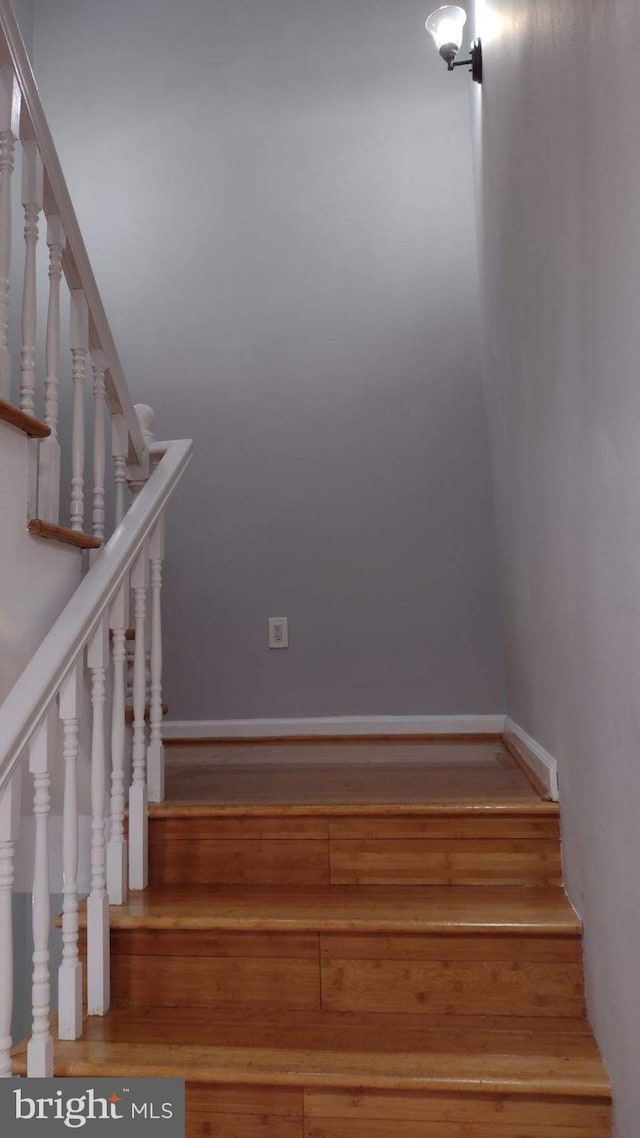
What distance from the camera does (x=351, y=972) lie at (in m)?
1.56

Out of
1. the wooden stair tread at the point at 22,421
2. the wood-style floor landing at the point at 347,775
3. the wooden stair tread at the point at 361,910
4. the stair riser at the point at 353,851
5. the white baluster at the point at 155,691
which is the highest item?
the wooden stair tread at the point at 22,421

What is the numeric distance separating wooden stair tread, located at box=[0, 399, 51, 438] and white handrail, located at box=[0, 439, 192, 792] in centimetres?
27

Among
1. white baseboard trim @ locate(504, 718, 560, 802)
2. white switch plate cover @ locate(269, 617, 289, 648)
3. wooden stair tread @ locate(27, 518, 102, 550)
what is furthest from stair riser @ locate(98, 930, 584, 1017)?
white switch plate cover @ locate(269, 617, 289, 648)

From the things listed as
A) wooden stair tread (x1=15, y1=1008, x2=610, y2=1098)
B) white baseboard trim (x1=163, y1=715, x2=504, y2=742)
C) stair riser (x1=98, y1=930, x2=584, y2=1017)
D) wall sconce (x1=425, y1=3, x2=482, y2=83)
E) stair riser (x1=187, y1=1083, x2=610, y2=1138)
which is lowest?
stair riser (x1=187, y1=1083, x2=610, y2=1138)

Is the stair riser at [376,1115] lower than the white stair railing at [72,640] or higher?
lower

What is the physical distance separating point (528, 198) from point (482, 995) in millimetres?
1676

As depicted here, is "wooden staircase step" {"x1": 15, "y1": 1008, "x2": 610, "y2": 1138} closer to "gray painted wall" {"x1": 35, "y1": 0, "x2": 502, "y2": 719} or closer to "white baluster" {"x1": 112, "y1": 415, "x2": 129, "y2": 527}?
"white baluster" {"x1": 112, "y1": 415, "x2": 129, "y2": 527}

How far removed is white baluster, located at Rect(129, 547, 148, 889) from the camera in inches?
70.6

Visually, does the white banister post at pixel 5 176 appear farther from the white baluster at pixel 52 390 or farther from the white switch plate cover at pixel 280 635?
the white switch plate cover at pixel 280 635

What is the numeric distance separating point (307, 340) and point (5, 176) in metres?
1.71

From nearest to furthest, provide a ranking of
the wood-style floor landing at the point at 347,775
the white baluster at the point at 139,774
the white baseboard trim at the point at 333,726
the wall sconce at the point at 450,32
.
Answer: the white baluster at the point at 139,774 → the wood-style floor landing at the point at 347,775 → the wall sconce at the point at 450,32 → the white baseboard trim at the point at 333,726

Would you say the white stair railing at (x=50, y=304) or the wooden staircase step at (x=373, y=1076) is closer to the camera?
the wooden staircase step at (x=373, y=1076)

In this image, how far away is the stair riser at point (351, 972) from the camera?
1521 millimetres

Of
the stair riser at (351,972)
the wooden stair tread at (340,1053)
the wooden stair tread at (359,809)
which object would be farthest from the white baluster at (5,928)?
the wooden stair tread at (359,809)
